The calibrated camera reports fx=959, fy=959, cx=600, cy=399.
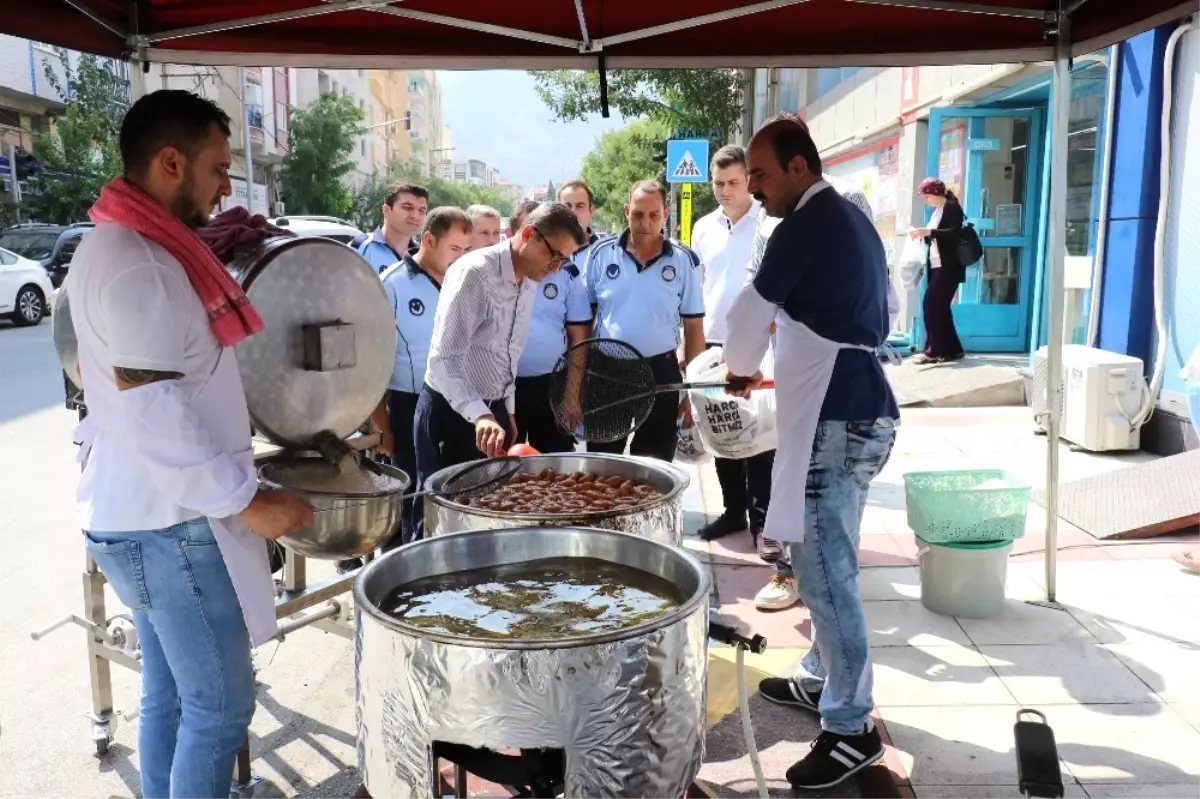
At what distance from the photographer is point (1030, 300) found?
11.5 metres

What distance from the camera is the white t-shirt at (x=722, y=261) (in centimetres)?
564

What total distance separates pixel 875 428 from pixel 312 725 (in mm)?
2342

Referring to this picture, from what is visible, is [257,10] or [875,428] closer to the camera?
[875,428]

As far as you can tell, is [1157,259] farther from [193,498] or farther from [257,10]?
[193,498]

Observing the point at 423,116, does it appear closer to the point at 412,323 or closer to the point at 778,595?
the point at 412,323

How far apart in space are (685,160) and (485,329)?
29.6 feet

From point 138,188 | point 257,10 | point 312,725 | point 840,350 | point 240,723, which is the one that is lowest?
point 312,725

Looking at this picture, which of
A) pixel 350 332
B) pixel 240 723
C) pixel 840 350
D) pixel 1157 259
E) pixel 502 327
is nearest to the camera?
pixel 240 723

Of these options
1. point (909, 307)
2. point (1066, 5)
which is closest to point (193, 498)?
point (1066, 5)

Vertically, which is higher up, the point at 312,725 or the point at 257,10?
the point at 257,10

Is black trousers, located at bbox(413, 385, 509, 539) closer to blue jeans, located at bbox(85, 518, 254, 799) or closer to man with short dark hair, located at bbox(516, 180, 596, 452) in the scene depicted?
man with short dark hair, located at bbox(516, 180, 596, 452)

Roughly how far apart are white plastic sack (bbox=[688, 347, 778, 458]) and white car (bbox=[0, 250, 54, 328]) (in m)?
15.5

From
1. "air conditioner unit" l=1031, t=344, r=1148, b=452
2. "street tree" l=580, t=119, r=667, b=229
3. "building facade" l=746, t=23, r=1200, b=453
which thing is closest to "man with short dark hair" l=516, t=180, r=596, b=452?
"building facade" l=746, t=23, r=1200, b=453

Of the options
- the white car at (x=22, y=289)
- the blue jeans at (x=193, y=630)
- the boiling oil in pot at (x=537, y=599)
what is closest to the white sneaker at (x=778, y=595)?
the boiling oil in pot at (x=537, y=599)
